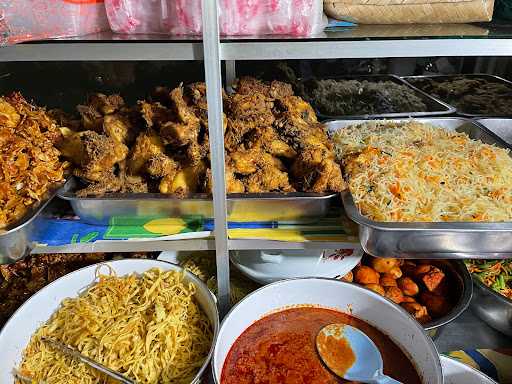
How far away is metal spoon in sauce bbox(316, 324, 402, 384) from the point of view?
1.69m

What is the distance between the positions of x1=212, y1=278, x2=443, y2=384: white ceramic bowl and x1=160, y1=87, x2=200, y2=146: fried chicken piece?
0.73 meters

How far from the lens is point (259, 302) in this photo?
1.87 metres

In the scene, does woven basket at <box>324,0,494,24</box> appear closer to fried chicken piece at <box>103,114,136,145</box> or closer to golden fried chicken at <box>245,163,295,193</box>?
golden fried chicken at <box>245,163,295,193</box>

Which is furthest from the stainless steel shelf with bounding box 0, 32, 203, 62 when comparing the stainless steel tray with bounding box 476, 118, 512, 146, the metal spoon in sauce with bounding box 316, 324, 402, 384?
the stainless steel tray with bounding box 476, 118, 512, 146

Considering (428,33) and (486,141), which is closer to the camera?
(428,33)

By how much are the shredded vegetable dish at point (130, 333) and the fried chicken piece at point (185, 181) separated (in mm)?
419

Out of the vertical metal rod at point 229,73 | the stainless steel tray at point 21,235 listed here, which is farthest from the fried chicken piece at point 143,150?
the vertical metal rod at point 229,73

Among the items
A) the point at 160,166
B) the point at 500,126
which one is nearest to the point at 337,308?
the point at 160,166

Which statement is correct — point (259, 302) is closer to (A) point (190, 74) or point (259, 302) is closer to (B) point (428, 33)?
(B) point (428, 33)

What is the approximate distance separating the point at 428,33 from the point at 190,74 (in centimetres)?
266

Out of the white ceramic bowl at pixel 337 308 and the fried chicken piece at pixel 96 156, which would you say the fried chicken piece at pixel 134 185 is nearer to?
the fried chicken piece at pixel 96 156

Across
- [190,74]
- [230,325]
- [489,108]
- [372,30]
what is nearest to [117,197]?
[230,325]

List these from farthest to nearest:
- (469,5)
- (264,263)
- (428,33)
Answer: (264,263) → (469,5) → (428,33)

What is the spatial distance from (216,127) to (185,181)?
0.41 m
